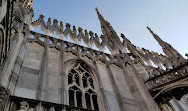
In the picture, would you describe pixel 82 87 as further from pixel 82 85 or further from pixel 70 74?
pixel 70 74

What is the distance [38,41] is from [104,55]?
3765 millimetres

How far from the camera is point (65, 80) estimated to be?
8.30 m

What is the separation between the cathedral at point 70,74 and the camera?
21.2 ft

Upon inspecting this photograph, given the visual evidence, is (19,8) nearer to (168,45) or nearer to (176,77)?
(176,77)

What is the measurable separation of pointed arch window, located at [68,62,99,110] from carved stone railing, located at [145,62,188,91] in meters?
2.74

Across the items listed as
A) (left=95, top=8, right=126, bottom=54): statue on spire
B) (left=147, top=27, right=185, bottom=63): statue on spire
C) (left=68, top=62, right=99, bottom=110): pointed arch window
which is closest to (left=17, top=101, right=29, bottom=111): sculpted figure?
(left=68, top=62, right=99, bottom=110): pointed arch window

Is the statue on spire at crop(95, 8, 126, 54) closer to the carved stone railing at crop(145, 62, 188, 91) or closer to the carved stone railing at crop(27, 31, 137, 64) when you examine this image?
the carved stone railing at crop(27, 31, 137, 64)

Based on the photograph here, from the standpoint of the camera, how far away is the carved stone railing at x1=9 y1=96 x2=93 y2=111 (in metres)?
6.02

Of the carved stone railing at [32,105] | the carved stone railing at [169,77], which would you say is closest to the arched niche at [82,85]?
the carved stone railing at [32,105]

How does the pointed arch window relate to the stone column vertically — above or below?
above

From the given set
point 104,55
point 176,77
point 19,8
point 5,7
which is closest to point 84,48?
point 104,55

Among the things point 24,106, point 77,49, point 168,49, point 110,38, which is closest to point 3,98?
point 24,106

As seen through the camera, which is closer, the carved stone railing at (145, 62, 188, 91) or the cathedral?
the cathedral

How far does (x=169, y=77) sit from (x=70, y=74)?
444 cm
